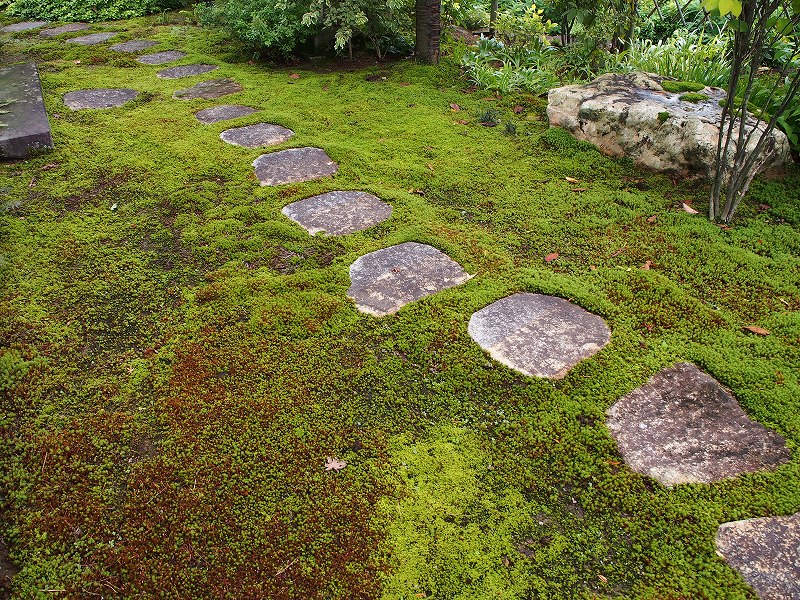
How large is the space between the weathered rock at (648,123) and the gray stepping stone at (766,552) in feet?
8.67

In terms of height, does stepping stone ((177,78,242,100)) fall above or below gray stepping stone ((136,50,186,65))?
below

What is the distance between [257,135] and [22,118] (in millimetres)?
1869

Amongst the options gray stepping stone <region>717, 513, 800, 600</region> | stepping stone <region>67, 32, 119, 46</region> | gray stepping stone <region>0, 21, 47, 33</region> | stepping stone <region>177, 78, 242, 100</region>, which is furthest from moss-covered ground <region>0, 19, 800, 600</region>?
gray stepping stone <region>0, 21, 47, 33</region>

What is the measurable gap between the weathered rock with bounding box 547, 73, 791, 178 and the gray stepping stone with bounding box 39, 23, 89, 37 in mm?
7360

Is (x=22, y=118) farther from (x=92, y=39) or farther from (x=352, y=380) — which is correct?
(x=92, y=39)

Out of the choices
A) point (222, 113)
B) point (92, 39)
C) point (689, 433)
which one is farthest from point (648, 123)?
point (92, 39)

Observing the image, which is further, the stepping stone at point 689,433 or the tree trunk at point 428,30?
the tree trunk at point 428,30

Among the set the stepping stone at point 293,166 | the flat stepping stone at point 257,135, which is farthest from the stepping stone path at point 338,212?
the flat stepping stone at point 257,135

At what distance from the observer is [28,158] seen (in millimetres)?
4230

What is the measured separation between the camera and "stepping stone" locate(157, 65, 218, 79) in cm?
621

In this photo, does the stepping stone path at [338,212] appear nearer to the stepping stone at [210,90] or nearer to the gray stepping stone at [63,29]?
the stepping stone at [210,90]

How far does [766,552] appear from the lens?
1.73m

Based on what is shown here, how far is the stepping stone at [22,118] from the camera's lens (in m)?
4.17

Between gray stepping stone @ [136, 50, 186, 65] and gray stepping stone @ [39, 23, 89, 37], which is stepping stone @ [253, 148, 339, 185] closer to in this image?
gray stepping stone @ [136, 50, 186, 65]
